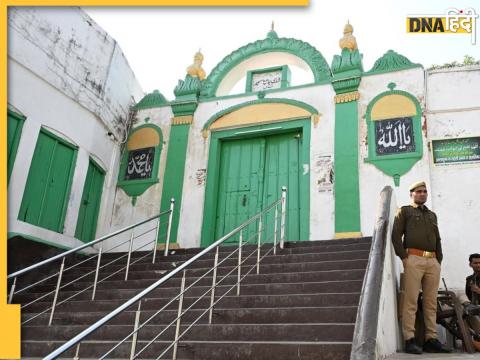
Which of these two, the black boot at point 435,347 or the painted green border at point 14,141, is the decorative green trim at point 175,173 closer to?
the painted green border at point 14,141

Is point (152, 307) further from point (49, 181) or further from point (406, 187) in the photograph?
point (406, 187)

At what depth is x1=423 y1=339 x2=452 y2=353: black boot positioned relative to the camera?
4570 millimetres

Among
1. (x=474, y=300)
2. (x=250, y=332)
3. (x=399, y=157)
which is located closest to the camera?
(x=250, y=332)

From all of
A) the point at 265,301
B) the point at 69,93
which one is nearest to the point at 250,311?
the point at 265,301

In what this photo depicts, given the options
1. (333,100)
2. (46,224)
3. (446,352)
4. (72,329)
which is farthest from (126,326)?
(333,100)

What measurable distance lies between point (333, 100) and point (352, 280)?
4608 mm

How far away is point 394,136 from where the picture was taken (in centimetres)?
820

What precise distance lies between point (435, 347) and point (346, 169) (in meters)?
4.07

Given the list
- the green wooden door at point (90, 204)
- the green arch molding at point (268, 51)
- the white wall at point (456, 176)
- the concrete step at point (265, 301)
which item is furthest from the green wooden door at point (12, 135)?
the white wall at point (456, 176)

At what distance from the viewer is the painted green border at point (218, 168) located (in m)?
8.43

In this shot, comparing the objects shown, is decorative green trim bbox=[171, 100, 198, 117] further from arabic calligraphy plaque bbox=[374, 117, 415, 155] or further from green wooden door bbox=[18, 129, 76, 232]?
arabic calligraphy plaque bbox=[374, 117, 415, 155]

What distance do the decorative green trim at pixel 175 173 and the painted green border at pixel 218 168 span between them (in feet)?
1.80

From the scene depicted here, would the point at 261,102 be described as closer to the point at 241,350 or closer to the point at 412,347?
the point at 412,347

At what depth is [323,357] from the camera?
3627 mm
